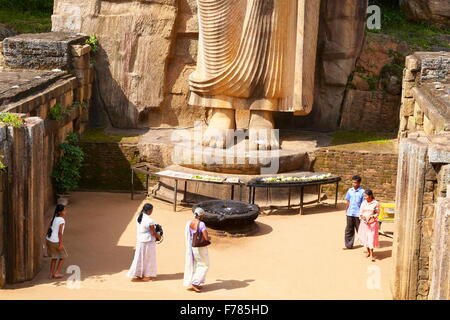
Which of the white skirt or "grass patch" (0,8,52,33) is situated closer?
the white skirt

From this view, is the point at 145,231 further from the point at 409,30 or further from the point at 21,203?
the point at 409,30

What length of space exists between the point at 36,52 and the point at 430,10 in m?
9.29

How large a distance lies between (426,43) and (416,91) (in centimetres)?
398

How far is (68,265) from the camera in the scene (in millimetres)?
10266

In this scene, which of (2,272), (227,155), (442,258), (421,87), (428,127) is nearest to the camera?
(442,258)

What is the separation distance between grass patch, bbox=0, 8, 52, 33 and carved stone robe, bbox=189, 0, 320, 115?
5509 mm

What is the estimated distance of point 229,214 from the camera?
38.9 ft

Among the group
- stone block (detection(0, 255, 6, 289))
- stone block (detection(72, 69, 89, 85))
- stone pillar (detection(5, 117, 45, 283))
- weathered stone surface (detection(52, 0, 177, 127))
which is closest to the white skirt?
stone pillar (detection(5, 117, 45, 283))

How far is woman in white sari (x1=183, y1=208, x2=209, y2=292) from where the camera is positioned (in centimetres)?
945

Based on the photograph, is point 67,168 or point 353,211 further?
point 67,168

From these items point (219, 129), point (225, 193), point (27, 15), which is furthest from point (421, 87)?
point (27, 15)

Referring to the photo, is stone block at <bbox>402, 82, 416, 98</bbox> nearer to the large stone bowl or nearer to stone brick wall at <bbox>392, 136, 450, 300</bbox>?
the large stone bowl

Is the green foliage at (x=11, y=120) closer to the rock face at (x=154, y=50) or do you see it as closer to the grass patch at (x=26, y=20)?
the rock face at (x=154, y=50)

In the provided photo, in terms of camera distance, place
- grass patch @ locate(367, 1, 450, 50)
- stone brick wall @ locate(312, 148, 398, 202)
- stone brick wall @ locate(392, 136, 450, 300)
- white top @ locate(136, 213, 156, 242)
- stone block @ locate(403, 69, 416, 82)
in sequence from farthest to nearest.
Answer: grass patch @ locate(367, 1, 450, 50), stone block @ locate(403, 69, 416, 82), stone brick wall @ locate(312, 148, 398, 202), white top @ locate(136, 213, 156, 242), stone brick wall @ locate(392, 136, 450, 300)
